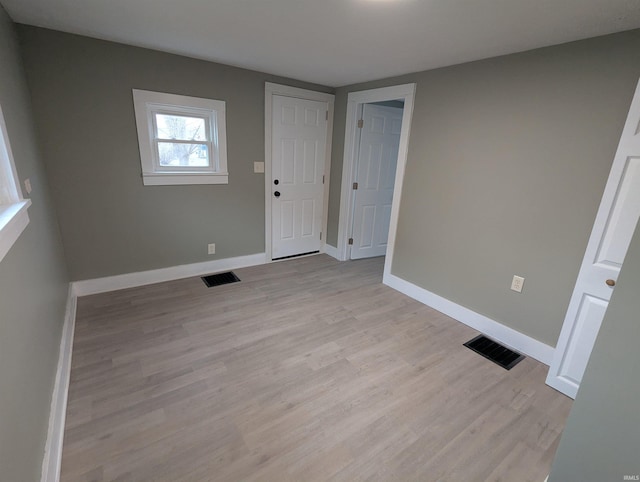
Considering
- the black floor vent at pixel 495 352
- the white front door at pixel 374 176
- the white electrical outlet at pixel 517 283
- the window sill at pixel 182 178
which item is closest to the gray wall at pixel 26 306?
the window sill at pixel 182 178

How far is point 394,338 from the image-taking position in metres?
2.52

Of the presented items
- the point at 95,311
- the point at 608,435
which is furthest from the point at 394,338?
the point at 95,311

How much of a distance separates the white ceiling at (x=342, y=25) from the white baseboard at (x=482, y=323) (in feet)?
6.94

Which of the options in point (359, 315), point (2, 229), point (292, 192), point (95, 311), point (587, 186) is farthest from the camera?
point (292, 192)

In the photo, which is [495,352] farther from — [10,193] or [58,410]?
[10,193]

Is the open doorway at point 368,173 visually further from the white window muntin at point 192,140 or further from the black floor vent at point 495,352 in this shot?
the white window muntin at point 192,140

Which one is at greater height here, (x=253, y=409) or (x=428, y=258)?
(x=428, y=258)

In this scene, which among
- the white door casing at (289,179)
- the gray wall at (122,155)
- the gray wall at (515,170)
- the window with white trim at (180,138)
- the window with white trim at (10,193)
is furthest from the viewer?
the white door casing at (289,179)

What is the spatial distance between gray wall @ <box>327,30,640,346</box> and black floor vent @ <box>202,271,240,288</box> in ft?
6.73

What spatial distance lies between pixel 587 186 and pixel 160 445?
2.97m

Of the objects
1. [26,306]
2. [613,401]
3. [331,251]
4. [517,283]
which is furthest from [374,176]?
[26,306]

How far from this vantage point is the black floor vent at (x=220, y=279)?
3.33 m

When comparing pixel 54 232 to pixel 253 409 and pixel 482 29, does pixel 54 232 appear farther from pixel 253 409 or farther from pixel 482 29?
pixel 482 29

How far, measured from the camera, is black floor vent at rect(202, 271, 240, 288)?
333cm
